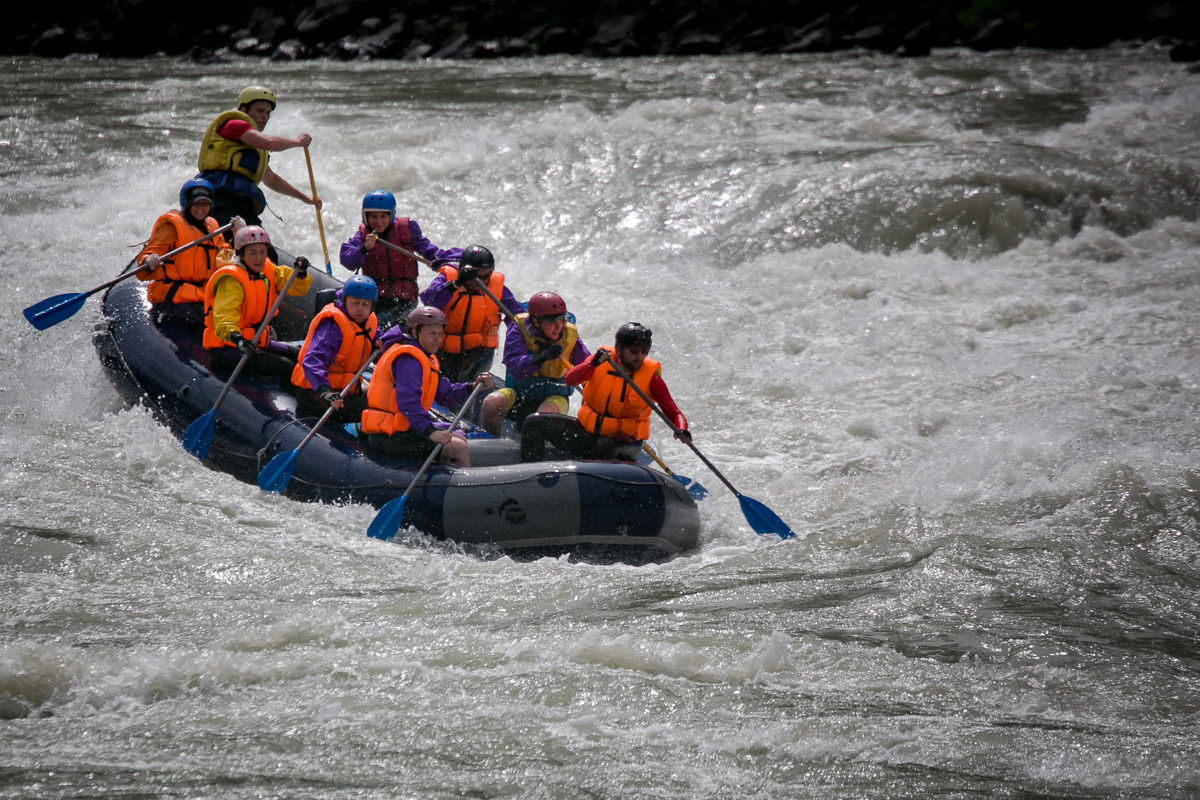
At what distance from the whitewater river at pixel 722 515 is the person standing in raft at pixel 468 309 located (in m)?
1.44

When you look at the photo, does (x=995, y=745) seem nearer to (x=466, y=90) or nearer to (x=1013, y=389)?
(x=1013, y=389)

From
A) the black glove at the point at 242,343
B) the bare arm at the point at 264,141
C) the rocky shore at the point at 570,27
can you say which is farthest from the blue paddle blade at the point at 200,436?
the rocky shore at the point at 570,27

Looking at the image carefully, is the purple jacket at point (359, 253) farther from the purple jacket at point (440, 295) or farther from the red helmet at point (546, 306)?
the red helmet at point (546, 306)

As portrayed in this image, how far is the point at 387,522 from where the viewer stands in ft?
18.0

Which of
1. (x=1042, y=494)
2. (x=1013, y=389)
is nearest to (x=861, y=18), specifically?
(x=1013, y=389)

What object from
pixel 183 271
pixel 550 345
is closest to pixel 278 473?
pixel 550 345

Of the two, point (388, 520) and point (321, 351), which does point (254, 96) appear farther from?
point (388, 520)

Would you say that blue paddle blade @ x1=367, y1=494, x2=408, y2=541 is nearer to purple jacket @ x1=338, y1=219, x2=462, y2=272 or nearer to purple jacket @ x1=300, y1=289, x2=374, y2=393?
purple jacket @ x1=300, y1=289, x2=374, y2=393

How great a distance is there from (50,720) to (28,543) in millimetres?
1598

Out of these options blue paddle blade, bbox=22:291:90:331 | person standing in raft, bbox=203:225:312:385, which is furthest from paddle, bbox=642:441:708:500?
blue paddle blade, bbox=22:291:90:331

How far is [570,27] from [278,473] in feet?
65.3

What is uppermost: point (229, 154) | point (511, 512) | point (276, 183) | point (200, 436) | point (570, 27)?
point (570, 27)

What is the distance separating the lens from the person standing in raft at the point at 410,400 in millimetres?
5836

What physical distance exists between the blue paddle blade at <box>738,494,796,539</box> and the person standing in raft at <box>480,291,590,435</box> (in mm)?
1163
